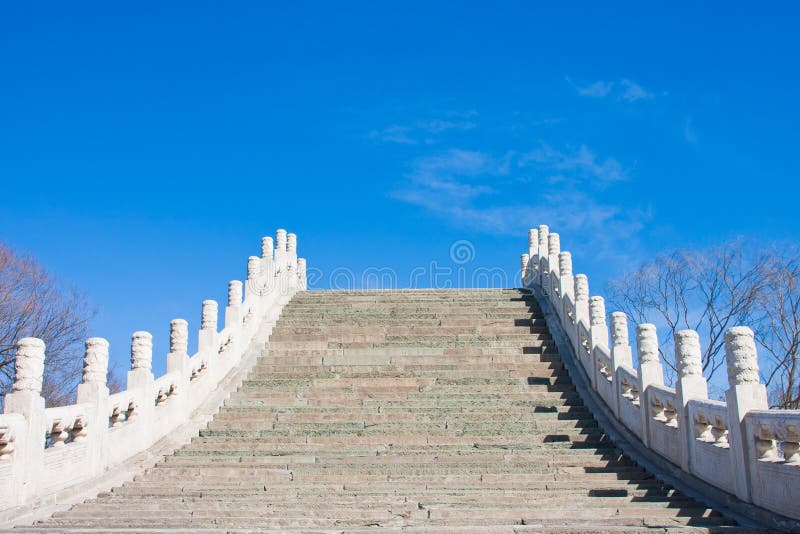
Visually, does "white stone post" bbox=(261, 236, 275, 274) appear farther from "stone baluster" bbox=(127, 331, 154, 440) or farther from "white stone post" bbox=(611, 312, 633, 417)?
"white stone post" bbox=(611, 312, 633, 417)

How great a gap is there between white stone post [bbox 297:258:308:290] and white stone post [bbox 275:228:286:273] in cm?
112

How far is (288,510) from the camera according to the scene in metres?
7.68

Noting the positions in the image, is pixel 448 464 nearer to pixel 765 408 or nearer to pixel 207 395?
pixel 765 408

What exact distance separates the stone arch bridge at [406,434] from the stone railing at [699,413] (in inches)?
1.0

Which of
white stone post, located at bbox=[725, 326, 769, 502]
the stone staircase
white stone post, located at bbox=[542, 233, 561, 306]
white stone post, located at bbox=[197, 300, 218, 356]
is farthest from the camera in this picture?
white stone post, located at bbox=[542, 233, 561, 306]

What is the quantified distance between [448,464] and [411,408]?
2.32m

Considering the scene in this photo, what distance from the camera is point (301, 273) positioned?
22.4m

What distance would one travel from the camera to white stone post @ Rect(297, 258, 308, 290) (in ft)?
72.8

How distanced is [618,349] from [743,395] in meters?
4.30

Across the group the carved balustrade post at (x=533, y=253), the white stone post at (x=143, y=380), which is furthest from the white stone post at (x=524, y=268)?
the white stone post at (x=143, y=380)

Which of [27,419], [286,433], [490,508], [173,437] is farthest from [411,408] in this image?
[27,419]

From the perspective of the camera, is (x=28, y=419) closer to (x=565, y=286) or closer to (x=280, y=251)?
(x=565, y=286)

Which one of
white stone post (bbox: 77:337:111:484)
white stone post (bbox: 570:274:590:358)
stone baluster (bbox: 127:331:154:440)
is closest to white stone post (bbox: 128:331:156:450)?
stone baluster (bbox: 127:331:154:440)

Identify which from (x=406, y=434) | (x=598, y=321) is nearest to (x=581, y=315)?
(x=598, y=321)
